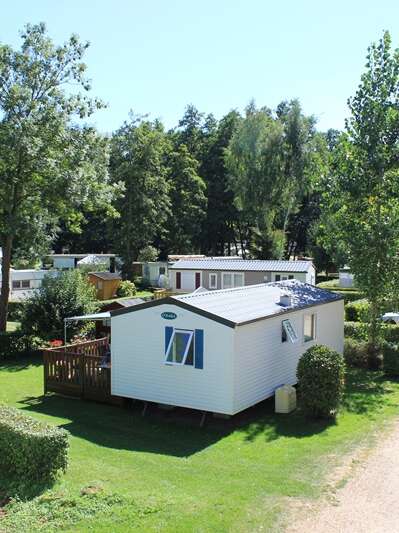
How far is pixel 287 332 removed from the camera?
1491cm

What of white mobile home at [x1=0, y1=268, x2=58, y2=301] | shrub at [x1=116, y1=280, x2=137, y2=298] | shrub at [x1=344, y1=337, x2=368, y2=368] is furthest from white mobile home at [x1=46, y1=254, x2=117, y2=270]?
shrub at [x1=344, y1=337, x2=368, y2=368]

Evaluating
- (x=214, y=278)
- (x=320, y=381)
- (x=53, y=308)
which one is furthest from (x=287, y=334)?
(x=214, y=278)

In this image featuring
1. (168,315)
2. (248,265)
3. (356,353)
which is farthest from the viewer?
(248,265)

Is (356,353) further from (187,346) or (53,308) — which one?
(53,308)

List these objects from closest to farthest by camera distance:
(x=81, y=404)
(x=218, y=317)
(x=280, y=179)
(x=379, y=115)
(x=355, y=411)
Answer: (x=218, y=317)
(x=355, y=411)
(x=81, y=404)
(x=379, y=115)
(x=280, y=179)

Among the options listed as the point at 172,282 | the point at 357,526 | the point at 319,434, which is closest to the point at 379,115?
the point at 319,434

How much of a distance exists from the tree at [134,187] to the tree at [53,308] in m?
25.3

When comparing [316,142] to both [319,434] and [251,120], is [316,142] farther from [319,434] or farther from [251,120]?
[319,434]

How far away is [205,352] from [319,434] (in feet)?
10.2

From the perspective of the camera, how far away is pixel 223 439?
1191 cm

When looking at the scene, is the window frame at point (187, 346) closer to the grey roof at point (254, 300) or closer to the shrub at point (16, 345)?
the grey roof at point (254, 300)

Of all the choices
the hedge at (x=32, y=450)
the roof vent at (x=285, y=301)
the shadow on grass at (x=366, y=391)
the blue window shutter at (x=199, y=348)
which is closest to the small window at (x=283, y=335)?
the roof vent at (x=285, y=301)

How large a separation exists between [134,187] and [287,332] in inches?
1380

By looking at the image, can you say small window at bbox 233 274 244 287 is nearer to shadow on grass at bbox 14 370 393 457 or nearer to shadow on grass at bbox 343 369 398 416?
shadow on grass at bbox 343 369 398 416
